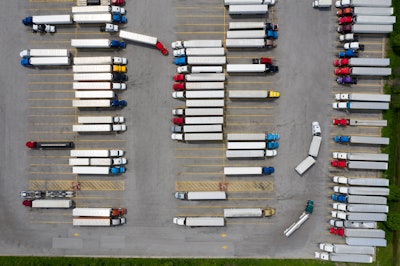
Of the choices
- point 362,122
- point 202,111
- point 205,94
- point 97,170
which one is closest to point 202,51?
point 205,94

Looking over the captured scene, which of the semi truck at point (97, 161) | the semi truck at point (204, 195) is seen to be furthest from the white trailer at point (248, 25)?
the semi truck at point (97, 161)

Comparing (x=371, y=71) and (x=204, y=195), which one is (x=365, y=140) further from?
(x=204, y=195)

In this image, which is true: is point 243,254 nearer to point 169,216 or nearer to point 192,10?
point 169,216

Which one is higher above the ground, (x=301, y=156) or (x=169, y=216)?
(x=301, y=156)

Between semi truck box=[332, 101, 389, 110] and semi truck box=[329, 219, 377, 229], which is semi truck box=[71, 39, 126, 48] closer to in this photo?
semi truck box=[332, 101, 389, 110]

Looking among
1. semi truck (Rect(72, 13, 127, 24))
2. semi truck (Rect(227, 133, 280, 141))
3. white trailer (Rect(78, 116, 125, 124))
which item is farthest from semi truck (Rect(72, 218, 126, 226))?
semi truck (Rect(72, 13, 127, 24))

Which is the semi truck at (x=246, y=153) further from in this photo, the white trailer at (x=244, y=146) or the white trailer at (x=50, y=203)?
the white trailer at (x=50, y=203)

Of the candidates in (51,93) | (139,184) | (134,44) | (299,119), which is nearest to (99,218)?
(139,184)
